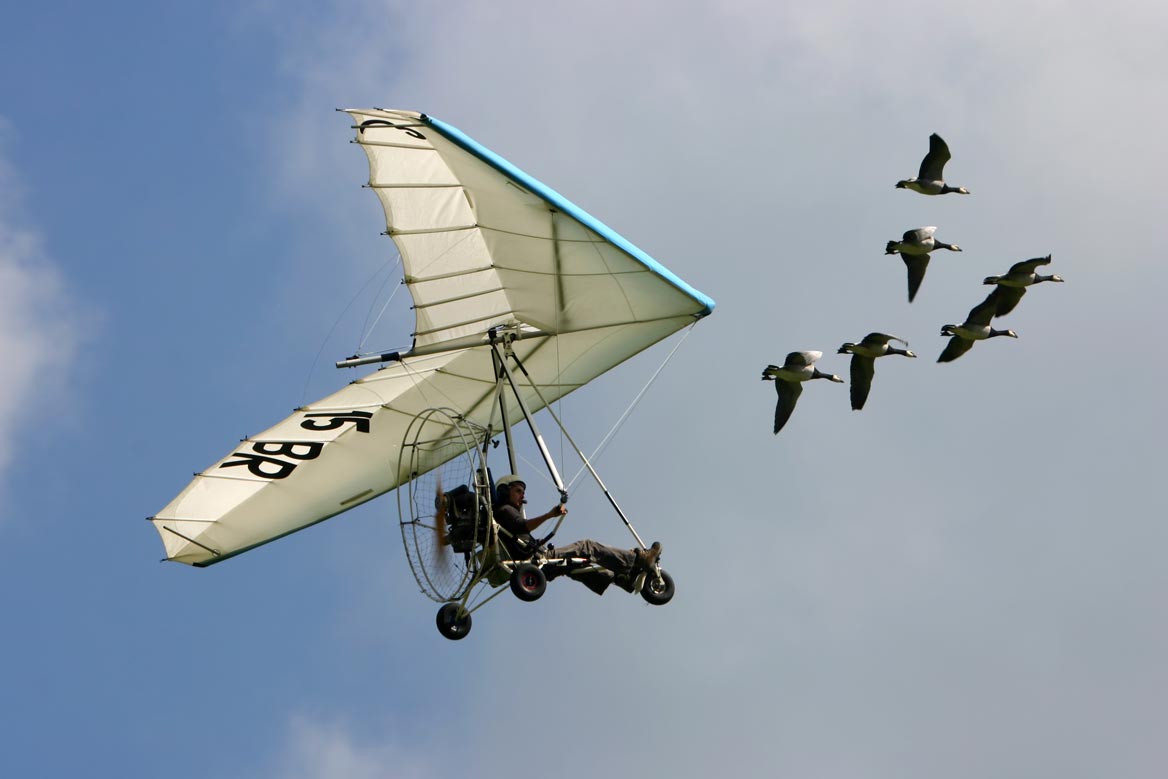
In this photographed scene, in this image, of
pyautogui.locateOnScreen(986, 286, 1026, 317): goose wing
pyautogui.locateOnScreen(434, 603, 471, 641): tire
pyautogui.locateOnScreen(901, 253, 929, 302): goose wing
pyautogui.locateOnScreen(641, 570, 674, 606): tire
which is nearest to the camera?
pyautogui.locateOnScreen(434, 603, 471, 641): tire

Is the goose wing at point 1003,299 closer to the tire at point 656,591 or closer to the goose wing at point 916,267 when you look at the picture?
the goose wing at point 916,267

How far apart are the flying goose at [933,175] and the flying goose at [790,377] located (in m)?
3.87

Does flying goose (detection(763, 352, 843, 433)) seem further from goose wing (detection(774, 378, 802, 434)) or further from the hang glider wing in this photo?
the hang glider wing

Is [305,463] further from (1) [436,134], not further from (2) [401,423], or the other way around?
(1) [436,134]

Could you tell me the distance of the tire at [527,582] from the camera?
24078 millimetres

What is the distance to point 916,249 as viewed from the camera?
31.7 metres

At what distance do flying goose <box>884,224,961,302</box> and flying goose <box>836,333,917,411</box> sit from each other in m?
0.85

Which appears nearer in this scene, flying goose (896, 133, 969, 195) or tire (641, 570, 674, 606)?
tire (641, 570, 674, 606)

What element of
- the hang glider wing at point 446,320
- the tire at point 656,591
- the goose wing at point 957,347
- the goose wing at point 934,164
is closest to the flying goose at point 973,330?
the goose wing at point 957,347

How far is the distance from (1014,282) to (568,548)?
11540mm

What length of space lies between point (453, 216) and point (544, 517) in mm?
4773

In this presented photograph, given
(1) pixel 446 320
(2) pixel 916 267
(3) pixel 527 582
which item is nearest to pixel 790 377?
(2) pixel 916 267

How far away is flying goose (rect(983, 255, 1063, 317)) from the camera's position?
3244 centimetres

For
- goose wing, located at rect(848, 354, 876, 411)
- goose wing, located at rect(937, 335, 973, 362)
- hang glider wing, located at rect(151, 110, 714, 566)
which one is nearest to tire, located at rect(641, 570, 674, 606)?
hang glider wing, located at rect(151, 110, 714, 566)
